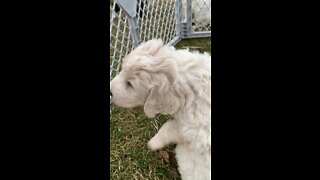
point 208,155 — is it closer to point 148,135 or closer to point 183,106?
point 183,106

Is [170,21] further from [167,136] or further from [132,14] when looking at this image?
[167,136]

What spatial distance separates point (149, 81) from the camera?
1.80 metres

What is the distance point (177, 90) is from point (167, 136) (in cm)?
53

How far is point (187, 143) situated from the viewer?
1978 mm

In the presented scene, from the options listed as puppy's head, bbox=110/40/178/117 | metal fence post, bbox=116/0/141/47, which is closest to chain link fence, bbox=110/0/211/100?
metal fence post, bbox=116/0/141/47

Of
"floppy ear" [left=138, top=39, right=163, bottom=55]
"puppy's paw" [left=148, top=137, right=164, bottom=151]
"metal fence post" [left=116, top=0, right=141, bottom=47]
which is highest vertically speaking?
"metal fence post" [left=116, top=0, right=141, bottom=47]

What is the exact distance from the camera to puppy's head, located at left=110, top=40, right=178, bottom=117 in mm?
1787

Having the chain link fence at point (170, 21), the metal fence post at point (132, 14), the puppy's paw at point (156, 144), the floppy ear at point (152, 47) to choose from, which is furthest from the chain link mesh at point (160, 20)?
the floppy ear at point (152, 47)

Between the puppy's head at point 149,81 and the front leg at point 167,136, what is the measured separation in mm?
261

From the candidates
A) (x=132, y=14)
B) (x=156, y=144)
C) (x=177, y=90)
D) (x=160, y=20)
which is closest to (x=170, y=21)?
(x=160, y=20)

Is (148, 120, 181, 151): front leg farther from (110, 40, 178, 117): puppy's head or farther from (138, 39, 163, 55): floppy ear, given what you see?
(138, 39, 163, 55): floppy ear
